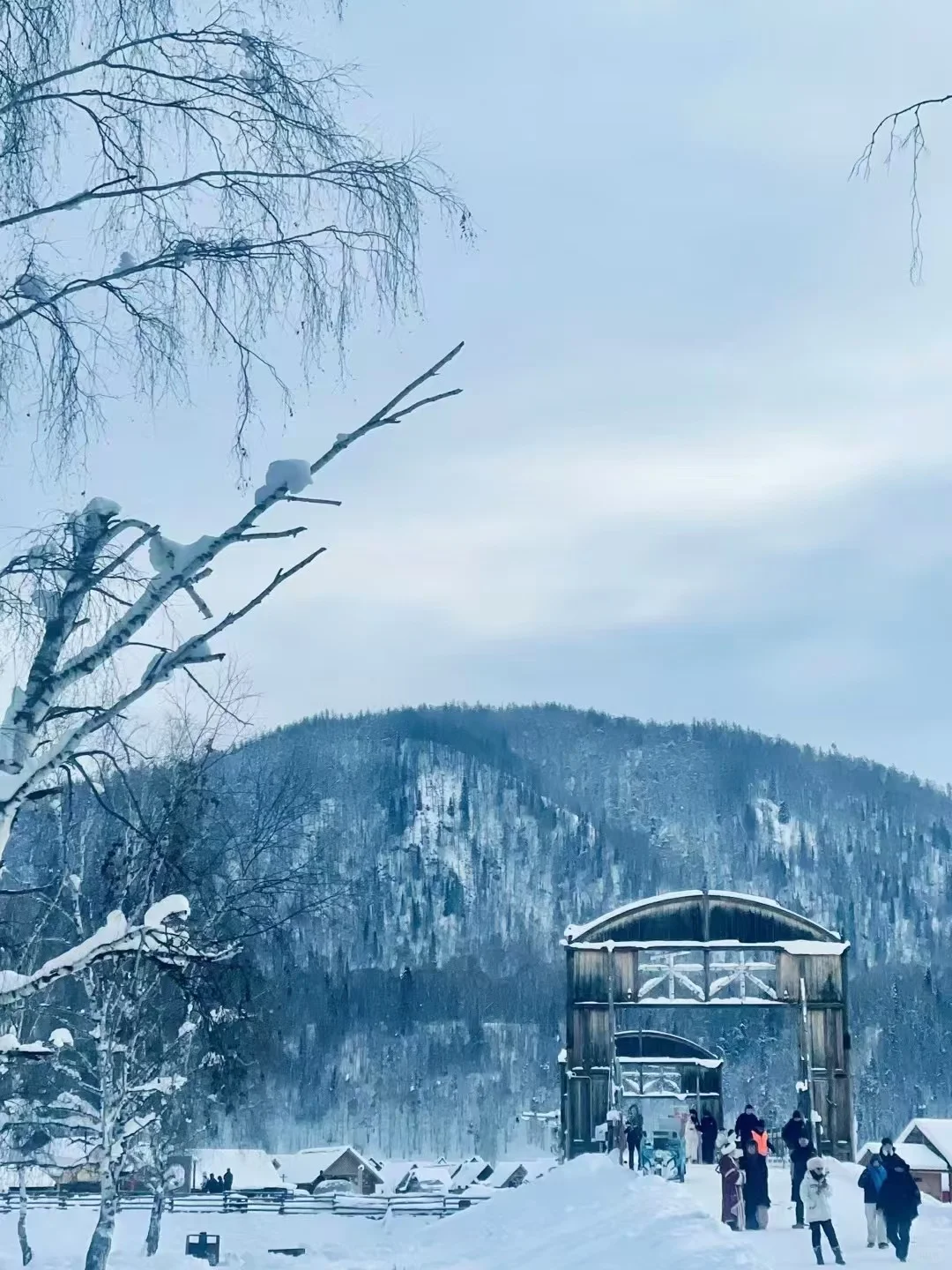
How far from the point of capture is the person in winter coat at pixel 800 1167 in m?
21.3

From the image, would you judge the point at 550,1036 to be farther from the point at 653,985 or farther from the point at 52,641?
the point at 52,641

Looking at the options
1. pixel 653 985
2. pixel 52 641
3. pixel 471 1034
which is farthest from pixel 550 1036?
pixel 52 641

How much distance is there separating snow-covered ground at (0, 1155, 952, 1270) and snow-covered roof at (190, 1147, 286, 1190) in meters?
49.3

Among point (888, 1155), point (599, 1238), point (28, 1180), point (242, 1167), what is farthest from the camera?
point (242, 1167)

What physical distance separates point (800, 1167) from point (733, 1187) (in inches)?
36.0

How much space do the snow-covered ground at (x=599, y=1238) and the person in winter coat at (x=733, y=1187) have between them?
0.47m

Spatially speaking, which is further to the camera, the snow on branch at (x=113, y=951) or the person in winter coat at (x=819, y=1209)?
the person in winter coat at (x=819, y=1209)

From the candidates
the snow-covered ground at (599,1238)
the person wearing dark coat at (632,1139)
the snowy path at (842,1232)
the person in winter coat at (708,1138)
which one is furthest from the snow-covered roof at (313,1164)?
the snowy path at (842,1232)

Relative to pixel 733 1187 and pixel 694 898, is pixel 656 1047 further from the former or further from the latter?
pixel 733 1187

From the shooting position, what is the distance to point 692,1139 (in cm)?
3597

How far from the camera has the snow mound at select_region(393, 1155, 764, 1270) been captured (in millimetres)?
17781

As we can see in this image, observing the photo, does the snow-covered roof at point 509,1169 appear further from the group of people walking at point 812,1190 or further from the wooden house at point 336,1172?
the group of people walking at point 812,1190

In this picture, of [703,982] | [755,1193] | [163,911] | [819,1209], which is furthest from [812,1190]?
[703,982]

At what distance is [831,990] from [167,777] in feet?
55.8
